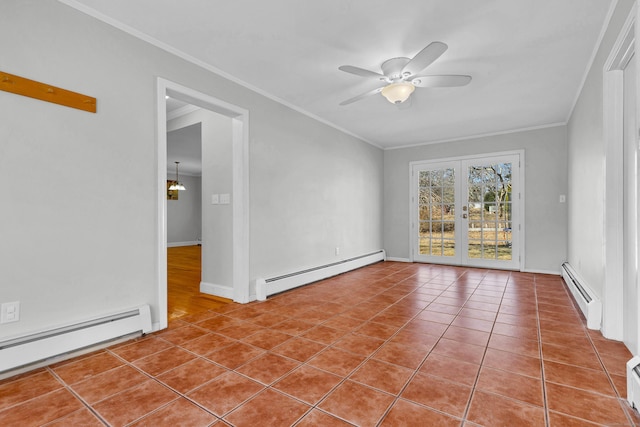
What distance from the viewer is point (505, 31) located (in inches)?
97.3

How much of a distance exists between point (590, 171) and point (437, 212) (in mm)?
3058

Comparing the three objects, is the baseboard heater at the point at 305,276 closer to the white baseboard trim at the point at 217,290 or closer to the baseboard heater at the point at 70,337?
the white baseboard trim at the point at 217,290

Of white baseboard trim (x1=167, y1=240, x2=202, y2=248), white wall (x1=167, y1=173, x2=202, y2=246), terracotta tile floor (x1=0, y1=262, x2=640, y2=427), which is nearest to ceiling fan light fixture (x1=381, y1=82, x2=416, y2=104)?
terracotta tile floor (x1=0, y1=262, x2=640, y2=427)

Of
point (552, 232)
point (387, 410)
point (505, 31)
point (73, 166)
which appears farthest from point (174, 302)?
point (552, 232)

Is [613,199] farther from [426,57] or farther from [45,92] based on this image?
[45,92]

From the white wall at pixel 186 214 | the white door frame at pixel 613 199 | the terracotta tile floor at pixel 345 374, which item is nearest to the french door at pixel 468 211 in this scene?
the terracotta tile floor at pixel 345 374

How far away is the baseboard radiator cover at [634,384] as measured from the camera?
1.50m

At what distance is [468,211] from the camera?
5.71m

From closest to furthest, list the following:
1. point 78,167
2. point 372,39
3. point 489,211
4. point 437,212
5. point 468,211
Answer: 1. point 78,167
2. point 372,39
3. point 489,211
4. point 468,211
5. point 437,212

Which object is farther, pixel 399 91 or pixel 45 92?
pixel 399 91

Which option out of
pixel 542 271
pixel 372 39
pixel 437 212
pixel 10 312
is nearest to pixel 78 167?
pixel 10 312

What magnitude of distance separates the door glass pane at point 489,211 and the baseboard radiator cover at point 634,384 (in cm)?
416

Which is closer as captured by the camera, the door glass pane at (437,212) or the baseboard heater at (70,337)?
the baseboard heater at (70,337)

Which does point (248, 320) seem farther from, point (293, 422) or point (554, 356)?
point (554, 356)
